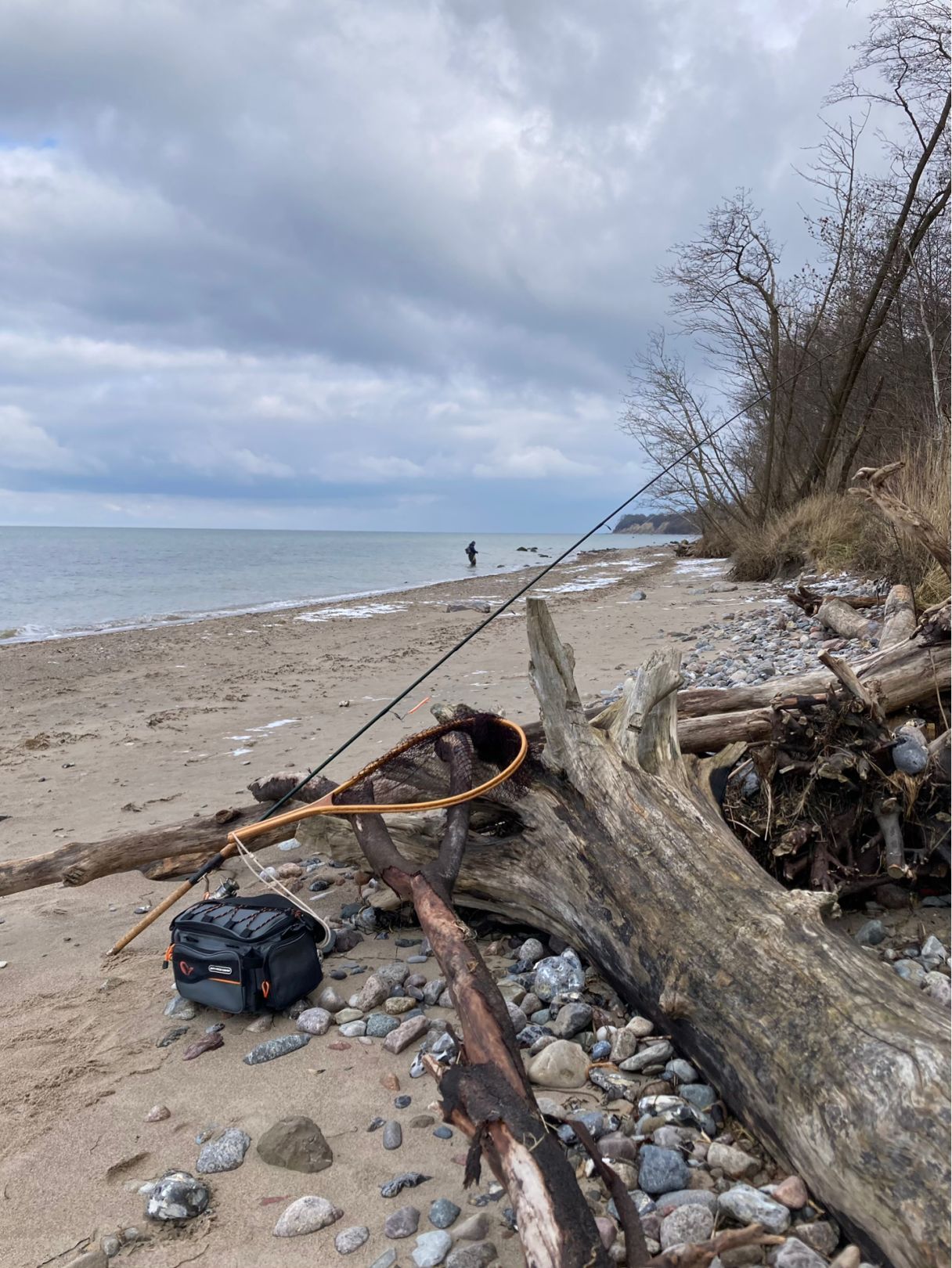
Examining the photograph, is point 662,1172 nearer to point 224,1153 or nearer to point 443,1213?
point 443,1213

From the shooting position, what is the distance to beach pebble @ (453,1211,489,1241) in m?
1.93

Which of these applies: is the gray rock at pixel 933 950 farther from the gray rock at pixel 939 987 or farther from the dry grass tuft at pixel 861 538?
the dry grass tuft at pixel 861 538

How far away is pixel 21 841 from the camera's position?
17.5 ft

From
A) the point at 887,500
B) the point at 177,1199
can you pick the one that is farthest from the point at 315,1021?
the point at 887,500

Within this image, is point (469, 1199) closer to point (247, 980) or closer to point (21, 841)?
point (247, 980)

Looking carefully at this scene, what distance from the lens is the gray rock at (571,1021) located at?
107 inches

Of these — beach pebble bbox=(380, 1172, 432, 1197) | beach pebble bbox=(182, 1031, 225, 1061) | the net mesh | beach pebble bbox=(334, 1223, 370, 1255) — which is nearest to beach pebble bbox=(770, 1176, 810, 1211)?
beach pebble bbox=(380, 1172, 432, 1197)

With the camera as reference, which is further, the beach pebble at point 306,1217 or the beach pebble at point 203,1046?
the beach pebble at point 203,1046

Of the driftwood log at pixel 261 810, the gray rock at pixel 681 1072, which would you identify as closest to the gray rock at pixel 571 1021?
the gray rock at pixel 681 1072

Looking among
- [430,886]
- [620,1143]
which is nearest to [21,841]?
[430,886]

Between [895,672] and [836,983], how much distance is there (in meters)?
2.50

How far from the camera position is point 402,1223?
6.57ft

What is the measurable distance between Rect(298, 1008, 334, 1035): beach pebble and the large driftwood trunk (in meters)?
0.75

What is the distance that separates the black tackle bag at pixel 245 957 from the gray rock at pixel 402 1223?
1.08 m
